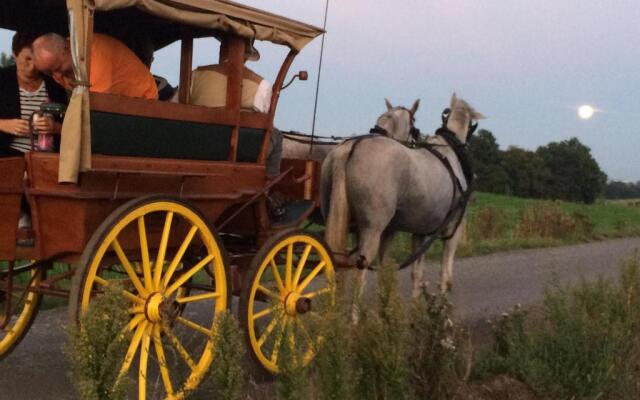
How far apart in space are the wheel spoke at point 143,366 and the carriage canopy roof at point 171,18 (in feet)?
5.60

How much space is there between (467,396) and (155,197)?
205cm

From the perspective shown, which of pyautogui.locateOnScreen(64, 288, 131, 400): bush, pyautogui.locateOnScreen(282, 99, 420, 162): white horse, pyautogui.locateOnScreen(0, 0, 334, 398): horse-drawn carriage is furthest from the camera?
pyautogui.locateOnScreen(282, 99, 420, 162): white horse

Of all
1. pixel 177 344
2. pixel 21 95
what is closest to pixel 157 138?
pixel 21 95

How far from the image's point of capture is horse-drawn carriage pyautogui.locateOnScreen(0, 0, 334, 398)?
393 cm

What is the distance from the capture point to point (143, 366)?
3754mm

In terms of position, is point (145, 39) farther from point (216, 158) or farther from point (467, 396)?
point (467, 396)

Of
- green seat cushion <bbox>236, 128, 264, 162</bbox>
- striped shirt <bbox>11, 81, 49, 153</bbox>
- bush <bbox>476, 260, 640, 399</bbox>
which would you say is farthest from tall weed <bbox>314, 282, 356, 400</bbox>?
striped shirt <bbox>11, 81, 49, 153</bbox>

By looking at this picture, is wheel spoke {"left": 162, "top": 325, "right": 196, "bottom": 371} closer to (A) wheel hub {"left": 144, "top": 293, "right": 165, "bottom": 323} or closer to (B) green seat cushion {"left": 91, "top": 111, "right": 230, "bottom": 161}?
(A) wheel hub {"left": 144, "top": 293, "right": 165, "bottom": 323}

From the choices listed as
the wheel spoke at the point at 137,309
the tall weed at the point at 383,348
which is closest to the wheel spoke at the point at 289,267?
the wheel spoke at the point at 137,309

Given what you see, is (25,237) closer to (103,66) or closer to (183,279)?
(183,279)

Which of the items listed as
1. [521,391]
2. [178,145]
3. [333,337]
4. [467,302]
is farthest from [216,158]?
[467,302]

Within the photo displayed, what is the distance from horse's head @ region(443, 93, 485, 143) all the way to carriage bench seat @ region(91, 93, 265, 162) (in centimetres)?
400

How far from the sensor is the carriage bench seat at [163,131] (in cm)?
410

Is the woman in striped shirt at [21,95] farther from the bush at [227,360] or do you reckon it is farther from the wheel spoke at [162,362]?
the bush at [227,360]
